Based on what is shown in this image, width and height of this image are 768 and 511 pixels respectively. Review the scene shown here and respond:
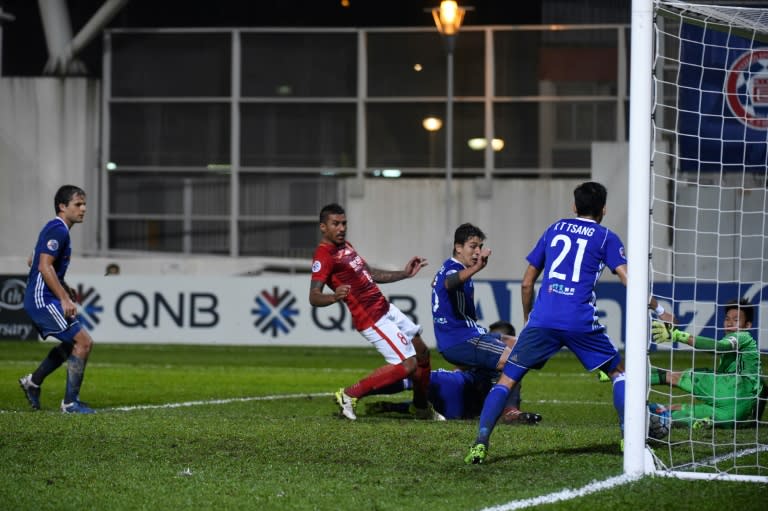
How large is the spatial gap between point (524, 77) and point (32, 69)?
14.1m

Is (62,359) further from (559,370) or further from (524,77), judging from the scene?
(524,77)

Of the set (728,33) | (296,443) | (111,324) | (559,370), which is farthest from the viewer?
(111,324)

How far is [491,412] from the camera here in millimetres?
7328

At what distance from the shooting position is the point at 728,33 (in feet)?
28.6

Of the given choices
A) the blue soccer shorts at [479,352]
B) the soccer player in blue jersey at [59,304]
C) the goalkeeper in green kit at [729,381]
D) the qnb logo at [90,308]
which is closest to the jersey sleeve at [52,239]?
the soccer player in blue jersey at [59,304]

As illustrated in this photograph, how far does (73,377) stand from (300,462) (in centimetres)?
353

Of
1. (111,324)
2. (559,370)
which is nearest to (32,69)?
(111,324)

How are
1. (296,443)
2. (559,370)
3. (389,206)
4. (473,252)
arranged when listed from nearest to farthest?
(296,443) → (473,252) → (559,370) → (389,206)

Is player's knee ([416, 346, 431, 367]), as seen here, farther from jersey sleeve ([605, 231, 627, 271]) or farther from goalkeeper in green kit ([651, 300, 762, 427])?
jersey sleeve ([605, 231, 627, 271])

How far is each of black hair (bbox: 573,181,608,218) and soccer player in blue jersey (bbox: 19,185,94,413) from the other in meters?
4.57

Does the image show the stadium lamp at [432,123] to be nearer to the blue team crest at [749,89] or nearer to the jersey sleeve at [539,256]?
the blue team crest at [749,89]

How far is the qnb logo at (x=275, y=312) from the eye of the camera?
867 inches

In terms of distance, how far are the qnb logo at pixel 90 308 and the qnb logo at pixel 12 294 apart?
1375mm

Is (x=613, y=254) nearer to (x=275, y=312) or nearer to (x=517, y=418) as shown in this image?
(x=517, y=418)
